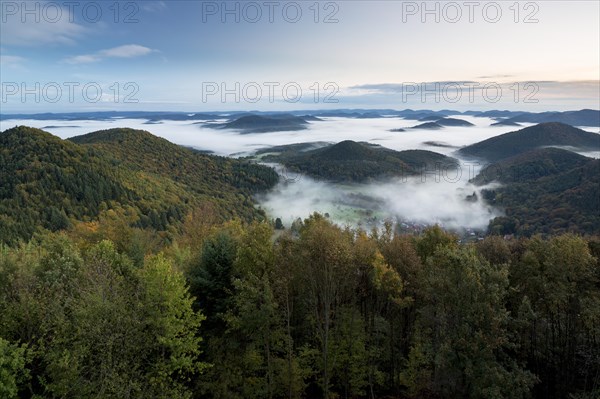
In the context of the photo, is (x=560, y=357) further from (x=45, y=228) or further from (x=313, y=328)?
(x=45, y=228)

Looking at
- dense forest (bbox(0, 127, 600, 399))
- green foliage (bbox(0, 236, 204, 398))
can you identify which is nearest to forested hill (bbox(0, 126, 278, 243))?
dense forest (bbox(0, 127, 600, 399))

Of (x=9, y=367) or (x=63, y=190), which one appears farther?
(x=63, y=190)

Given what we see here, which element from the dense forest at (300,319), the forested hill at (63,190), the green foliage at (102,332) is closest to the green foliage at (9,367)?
the dense forest at (300,319)

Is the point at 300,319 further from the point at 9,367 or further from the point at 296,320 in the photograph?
the point at 9,367

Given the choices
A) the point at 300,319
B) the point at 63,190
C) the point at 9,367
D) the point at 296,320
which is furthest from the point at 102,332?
the point at 63,190

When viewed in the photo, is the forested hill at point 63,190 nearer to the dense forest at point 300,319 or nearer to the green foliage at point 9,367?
the dense forest at point 300,319

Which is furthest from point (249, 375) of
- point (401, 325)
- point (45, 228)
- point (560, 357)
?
point (45, 228)

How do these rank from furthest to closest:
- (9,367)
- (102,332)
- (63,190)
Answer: (63,190) → (102,332) → (9,367)

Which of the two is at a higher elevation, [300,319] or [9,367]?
[9,367]

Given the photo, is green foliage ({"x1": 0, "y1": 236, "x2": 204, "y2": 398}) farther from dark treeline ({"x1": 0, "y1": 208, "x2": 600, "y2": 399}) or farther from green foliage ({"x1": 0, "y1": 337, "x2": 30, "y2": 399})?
green foliage ({"x1": 0, "y1": 337, "x2": 30, "y2": 399})
